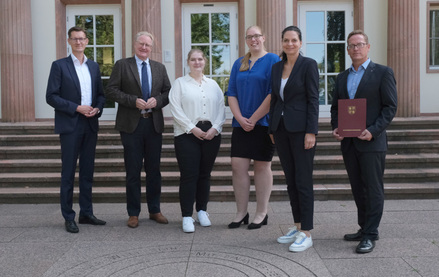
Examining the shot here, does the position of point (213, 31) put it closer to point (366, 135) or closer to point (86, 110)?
point (86, 110)

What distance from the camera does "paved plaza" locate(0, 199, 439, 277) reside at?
11.6ft

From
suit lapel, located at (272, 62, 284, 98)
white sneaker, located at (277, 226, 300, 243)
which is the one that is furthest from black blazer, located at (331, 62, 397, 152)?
white sneaker, located at (277, 226, 300, 243)

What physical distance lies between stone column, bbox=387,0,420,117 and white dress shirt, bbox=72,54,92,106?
6062 mm

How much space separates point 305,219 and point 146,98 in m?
2.06

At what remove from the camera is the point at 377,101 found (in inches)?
157

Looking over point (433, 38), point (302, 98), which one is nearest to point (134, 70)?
point (302, 98)

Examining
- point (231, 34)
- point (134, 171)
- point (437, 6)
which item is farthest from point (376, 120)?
point (437, 6)

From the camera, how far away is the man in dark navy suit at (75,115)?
4.79 m

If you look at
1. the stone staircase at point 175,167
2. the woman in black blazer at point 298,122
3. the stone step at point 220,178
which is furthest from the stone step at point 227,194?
the woman in black blazer at point 298,122

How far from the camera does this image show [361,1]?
9.12 meters

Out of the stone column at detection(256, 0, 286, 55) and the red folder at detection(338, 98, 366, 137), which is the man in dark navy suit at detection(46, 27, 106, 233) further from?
the stone column at detection(256, 0, 286, 55)

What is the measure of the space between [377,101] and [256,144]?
121 centimetres

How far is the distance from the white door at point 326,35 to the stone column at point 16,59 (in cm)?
530

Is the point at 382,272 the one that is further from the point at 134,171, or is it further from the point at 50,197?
the point at 50,197
